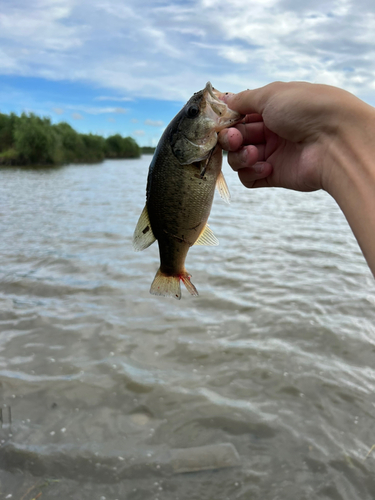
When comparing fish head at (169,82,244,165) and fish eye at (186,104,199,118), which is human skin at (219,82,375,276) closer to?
fish head at (169,82,244,165)

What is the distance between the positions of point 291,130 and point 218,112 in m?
0.53

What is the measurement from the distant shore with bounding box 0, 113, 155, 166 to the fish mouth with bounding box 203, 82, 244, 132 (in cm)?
6737

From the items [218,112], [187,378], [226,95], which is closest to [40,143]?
[187,378]

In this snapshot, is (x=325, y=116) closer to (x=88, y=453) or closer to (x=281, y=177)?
(x=281, y=177)

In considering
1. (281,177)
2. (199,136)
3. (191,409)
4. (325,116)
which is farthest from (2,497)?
(325,116)

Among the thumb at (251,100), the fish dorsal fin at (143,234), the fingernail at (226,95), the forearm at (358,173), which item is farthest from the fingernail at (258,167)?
the fish dorsal fin at (143,234)

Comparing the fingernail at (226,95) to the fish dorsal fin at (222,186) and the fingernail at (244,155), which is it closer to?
the fingernail at (244,155)

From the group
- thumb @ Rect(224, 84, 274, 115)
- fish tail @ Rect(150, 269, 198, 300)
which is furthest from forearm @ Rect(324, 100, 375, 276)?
fish tail @ Rect(150, 269, 198, 300)

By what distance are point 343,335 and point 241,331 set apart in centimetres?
159

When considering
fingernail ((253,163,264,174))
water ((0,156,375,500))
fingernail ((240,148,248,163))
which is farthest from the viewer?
water ((0,156,375,500))

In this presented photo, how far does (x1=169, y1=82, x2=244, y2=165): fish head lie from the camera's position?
8.09ft

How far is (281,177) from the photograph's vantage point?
3205mm

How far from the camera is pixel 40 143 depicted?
64062 millimetres

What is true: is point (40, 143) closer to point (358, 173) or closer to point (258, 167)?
point (258, 167)
